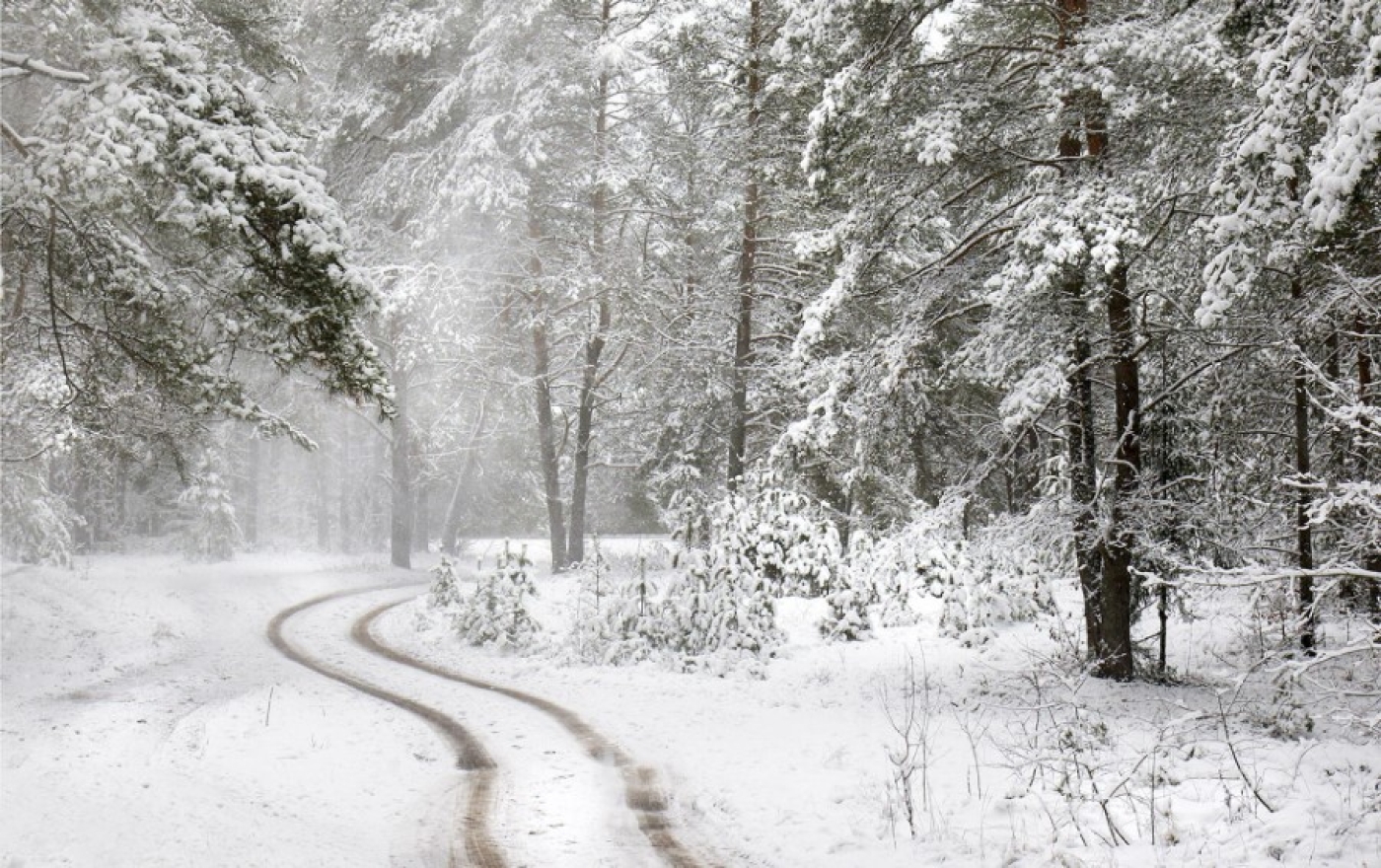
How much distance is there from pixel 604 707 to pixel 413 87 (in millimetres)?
20527

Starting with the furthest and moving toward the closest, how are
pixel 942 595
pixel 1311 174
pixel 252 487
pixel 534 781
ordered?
1. pixel 252 487
2. pixel 942 595
3. pixel 534 781
4. pixel 1311 174

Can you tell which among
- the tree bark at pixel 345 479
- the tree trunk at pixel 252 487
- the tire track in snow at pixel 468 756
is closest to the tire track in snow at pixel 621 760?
the tire track in snow at pixel 468 756

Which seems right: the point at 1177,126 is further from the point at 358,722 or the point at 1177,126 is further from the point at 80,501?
the point at 80,501

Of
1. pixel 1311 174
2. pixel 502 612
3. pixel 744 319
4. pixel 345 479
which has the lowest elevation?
pixel 502 612

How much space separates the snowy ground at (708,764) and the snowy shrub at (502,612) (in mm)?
635

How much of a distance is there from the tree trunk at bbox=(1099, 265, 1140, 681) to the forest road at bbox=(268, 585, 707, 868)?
19.3 feet

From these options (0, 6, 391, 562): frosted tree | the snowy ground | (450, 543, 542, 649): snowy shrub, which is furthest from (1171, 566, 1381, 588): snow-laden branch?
(450, 543, 542, 649): snowy shrub

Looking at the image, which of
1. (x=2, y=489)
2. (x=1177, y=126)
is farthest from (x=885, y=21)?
(x=2, y=489)

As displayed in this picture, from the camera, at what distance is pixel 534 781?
27.3 feet

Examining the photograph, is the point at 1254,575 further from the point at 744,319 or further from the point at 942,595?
the point at 744,319

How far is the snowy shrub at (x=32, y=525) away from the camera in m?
25.7

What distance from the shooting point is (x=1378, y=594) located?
1250 cm

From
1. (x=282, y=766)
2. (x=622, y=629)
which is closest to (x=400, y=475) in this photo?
(x=622, y=629)

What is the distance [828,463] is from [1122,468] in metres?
9.04
